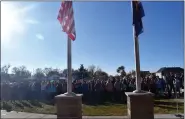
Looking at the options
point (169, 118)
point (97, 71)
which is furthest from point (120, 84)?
point (97, 71)

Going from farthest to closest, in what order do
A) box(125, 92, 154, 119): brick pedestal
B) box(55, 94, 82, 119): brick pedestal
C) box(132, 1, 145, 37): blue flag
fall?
box(132, 1, 145, 37): blue flag, box(125, 92, 154, 119): brick pedestal, box(55, 94, 82, 119): brick pedestal

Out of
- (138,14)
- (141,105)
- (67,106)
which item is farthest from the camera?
(138,14)

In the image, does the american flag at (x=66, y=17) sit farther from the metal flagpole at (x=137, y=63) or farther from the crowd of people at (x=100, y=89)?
the crowd of people at (x=100, y=89)

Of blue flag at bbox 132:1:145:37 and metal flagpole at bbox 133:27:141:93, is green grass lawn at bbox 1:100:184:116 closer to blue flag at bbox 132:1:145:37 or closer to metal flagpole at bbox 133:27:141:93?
metal flagpole at bbox 133:27:141:93

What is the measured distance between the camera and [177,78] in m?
17.9

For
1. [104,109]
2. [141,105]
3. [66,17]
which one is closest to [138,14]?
[66,17]

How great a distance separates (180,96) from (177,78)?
122cm

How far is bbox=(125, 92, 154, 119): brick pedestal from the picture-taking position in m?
7.71

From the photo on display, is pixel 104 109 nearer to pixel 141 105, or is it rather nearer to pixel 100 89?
pixel 141 105

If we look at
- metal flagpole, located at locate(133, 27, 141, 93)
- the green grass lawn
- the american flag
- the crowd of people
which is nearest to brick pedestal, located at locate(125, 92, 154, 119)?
metal flagpole, located at locate(133, 27, 141, 93)

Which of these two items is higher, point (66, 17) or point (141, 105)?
point (66, 17)

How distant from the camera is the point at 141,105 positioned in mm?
7715

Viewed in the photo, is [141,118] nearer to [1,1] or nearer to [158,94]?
[1,1]

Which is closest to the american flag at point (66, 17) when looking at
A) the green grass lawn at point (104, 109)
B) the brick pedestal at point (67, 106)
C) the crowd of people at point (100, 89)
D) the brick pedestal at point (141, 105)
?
the brick pedestal at point (67, 106)
